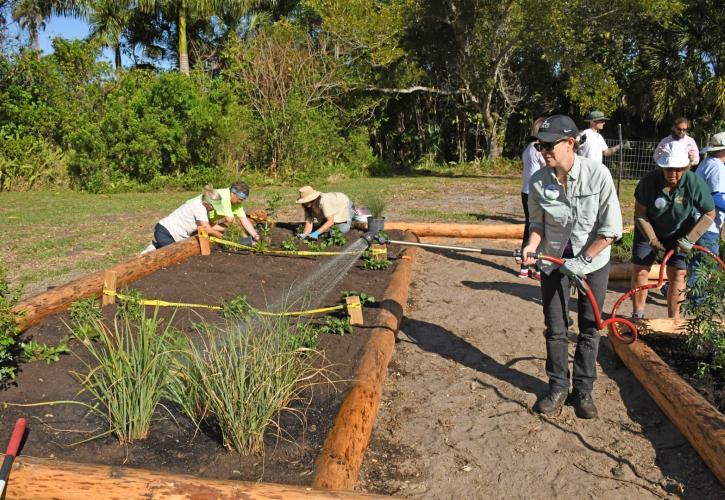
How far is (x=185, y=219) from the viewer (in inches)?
307

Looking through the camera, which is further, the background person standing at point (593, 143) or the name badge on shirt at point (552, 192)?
the background person standing at point (593, 143)

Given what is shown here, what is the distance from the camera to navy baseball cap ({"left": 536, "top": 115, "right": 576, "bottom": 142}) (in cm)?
376

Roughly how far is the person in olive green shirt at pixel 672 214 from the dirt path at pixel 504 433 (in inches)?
32.1

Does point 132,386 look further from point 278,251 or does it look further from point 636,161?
point 636,161

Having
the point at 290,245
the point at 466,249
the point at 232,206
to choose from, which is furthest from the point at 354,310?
the point at 232,206

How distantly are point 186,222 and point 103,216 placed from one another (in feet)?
17.1

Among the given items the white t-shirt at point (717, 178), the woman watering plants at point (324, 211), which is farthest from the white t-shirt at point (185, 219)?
the white t-shirt at point (717, 178)

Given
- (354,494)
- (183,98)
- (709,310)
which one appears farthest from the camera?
(183,98)

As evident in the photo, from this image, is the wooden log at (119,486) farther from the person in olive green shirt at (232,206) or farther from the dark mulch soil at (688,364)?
the person in olive green shirt at (232,206)

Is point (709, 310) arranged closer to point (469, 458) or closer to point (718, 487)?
point (718, 487)

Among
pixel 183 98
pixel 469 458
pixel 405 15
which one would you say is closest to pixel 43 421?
pixel 469 458

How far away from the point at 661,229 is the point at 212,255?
4.81m

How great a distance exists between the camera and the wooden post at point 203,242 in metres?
7.62

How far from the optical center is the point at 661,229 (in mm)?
5344
